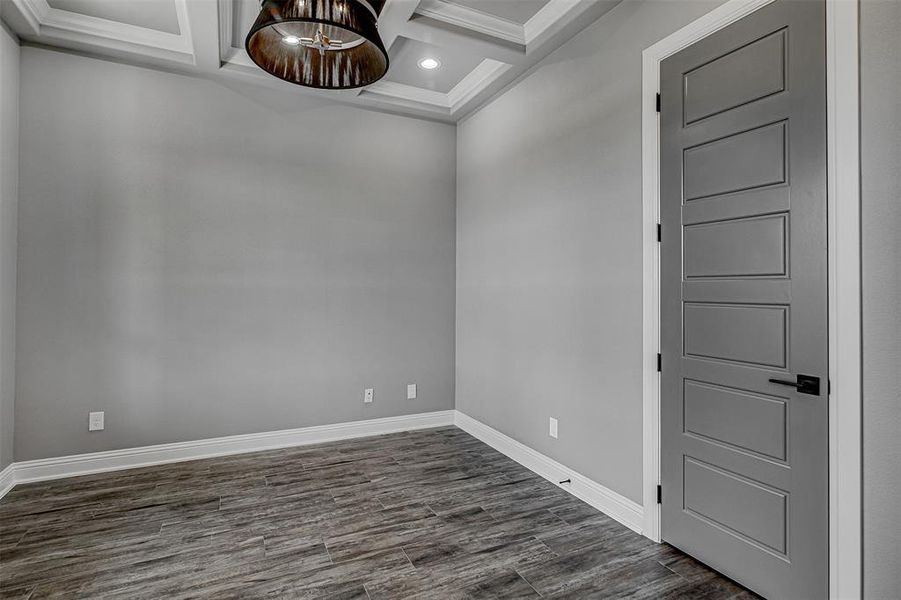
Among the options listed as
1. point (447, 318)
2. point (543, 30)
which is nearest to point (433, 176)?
point (447, 318)

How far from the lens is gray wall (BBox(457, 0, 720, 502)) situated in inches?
104

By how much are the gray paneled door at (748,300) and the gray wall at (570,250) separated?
0.25 meters

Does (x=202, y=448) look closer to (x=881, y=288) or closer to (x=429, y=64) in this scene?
(x=429, y=64)

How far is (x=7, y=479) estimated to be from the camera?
304 cm

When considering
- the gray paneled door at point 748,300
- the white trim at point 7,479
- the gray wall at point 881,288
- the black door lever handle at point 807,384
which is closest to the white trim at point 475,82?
the gray paneled door at point 748,300

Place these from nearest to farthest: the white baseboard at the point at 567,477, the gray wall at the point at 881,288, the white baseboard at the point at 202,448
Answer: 1. the gray wall at the point at 881,288
2. the white baseboard at the point at 567,477
3. the white baseboard at the point at 202,448

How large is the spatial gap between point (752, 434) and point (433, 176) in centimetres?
349

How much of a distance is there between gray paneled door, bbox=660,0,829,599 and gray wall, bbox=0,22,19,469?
403cm

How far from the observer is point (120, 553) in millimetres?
2340

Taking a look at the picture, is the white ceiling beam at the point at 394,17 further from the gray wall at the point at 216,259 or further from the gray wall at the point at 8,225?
the gray wall at the point at 8,225

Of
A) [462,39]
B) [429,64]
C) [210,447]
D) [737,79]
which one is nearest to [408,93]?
[429,64]

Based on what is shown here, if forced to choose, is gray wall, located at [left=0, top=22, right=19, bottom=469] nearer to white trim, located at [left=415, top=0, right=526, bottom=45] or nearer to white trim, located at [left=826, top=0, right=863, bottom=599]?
white trim, located at [left=415, top=0, right=526, bottom=45]

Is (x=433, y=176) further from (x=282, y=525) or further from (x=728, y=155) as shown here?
(x=282, y=525)

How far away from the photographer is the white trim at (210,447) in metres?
3.23
